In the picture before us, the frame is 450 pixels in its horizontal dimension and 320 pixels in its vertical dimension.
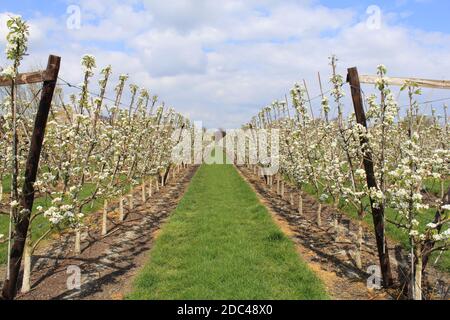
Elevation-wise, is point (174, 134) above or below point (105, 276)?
above

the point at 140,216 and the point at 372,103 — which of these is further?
the point at 140,216

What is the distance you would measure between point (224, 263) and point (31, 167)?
5.14m

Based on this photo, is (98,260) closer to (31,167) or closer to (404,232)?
(31,167)

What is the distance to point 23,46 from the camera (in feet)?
21.9

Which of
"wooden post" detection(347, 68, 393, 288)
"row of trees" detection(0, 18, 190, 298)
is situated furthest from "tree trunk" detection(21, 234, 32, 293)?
"wooden post" detection(347, 68, 393, 288)

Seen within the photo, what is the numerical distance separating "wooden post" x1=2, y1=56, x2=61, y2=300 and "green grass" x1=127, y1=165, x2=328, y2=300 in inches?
92.3

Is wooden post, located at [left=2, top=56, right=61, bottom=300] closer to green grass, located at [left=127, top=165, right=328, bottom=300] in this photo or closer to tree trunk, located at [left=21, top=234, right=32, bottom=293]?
tree trunk, located at [left=21, top=234, right=32, bottom=293]

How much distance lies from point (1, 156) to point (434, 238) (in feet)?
54.8

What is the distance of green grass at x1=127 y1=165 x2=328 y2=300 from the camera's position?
7.77 m

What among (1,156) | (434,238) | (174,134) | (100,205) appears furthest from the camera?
(174,134)
